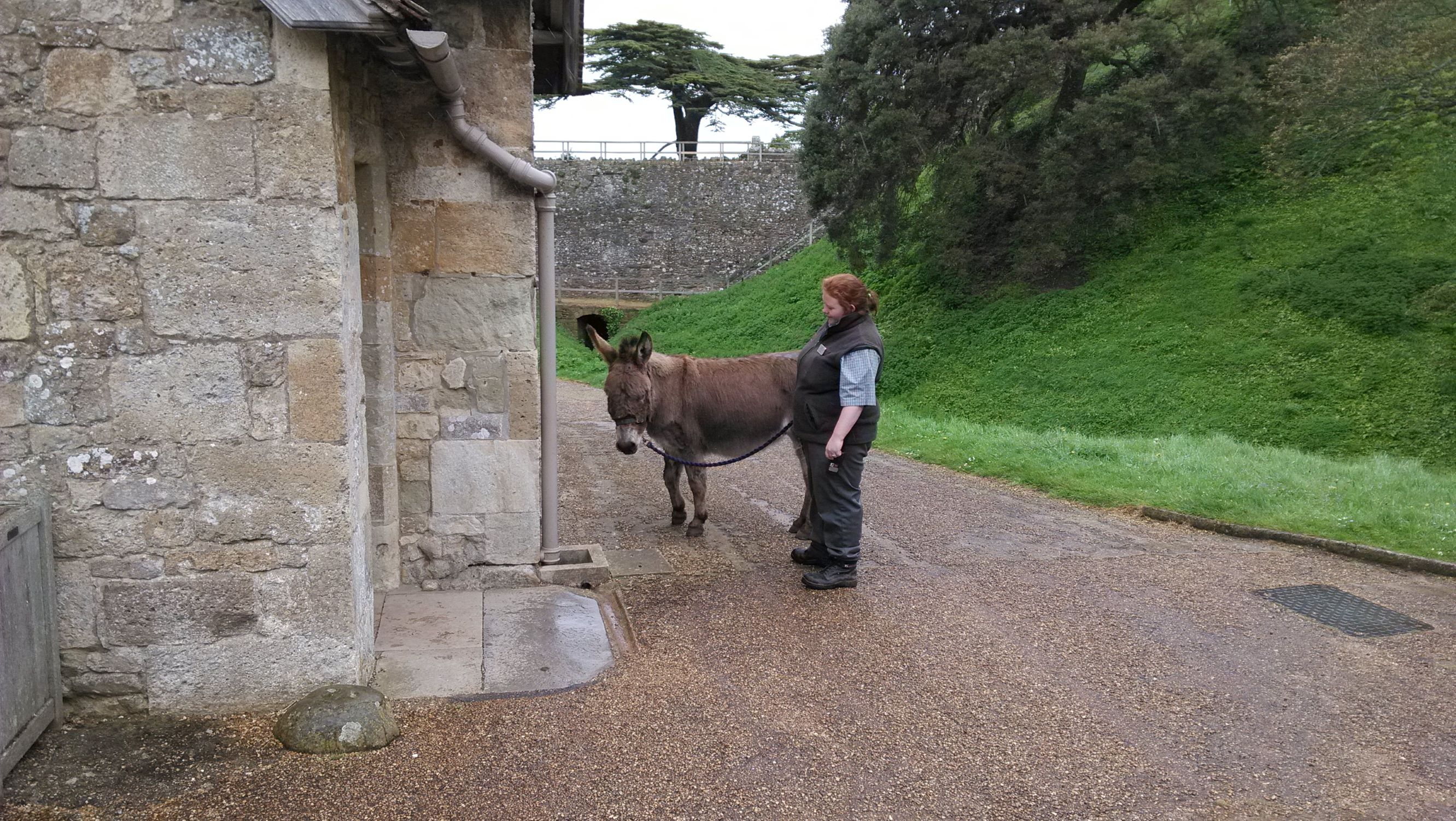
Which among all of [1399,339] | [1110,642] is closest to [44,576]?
[1110,642]

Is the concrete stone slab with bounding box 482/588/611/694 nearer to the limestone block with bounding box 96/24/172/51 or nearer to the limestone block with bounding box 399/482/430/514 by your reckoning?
the limestone block with bounding box 399/482/430/514

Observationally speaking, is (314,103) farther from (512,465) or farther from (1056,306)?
(1056,306)

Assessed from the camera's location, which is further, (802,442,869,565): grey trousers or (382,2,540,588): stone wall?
(802,442,869,565): grey trousers

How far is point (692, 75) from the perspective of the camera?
125 feet

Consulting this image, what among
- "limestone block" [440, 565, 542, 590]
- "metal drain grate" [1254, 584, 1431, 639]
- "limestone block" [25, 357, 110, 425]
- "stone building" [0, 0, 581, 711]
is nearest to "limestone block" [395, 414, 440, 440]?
"limestone block" [440, 565, 542, 590]

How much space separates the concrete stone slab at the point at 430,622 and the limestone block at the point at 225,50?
2.60 metres

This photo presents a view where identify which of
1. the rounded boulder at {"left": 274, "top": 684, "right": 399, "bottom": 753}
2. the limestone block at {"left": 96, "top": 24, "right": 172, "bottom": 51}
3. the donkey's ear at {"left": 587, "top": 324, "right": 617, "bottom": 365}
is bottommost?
the rounded boulder at {"left": 274, "top": 684, "right": 399, "bottom": 753}

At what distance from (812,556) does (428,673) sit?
2790mm

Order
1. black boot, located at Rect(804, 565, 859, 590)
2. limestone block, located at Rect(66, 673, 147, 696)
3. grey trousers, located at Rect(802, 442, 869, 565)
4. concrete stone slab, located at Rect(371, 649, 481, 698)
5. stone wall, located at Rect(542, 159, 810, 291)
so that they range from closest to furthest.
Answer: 1. limestone block, located at Rect(66, 673, 147, 696)
2. concrete stone slab, located at Rect(371, 649, 481, 698)
3. grey trousers, located at Rect(802, 442, 869, 565)
4. black boot, located at Rect(804, 565, 859, 590)
5. stone wall, located at Rect(542, 159, 810, 291)

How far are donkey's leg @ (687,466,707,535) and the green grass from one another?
12.4 feet

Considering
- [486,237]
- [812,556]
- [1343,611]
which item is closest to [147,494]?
[486,237]

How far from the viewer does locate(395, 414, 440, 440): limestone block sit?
525 centimetres

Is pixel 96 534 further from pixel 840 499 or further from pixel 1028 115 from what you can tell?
pixel 1028 115

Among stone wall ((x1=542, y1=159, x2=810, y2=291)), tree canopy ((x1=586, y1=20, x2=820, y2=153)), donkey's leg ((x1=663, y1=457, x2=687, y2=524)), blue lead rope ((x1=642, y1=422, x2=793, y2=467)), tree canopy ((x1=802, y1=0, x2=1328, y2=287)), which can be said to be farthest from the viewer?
tree canopy ((x1=586, y1=20, x2=820, y2=153))
